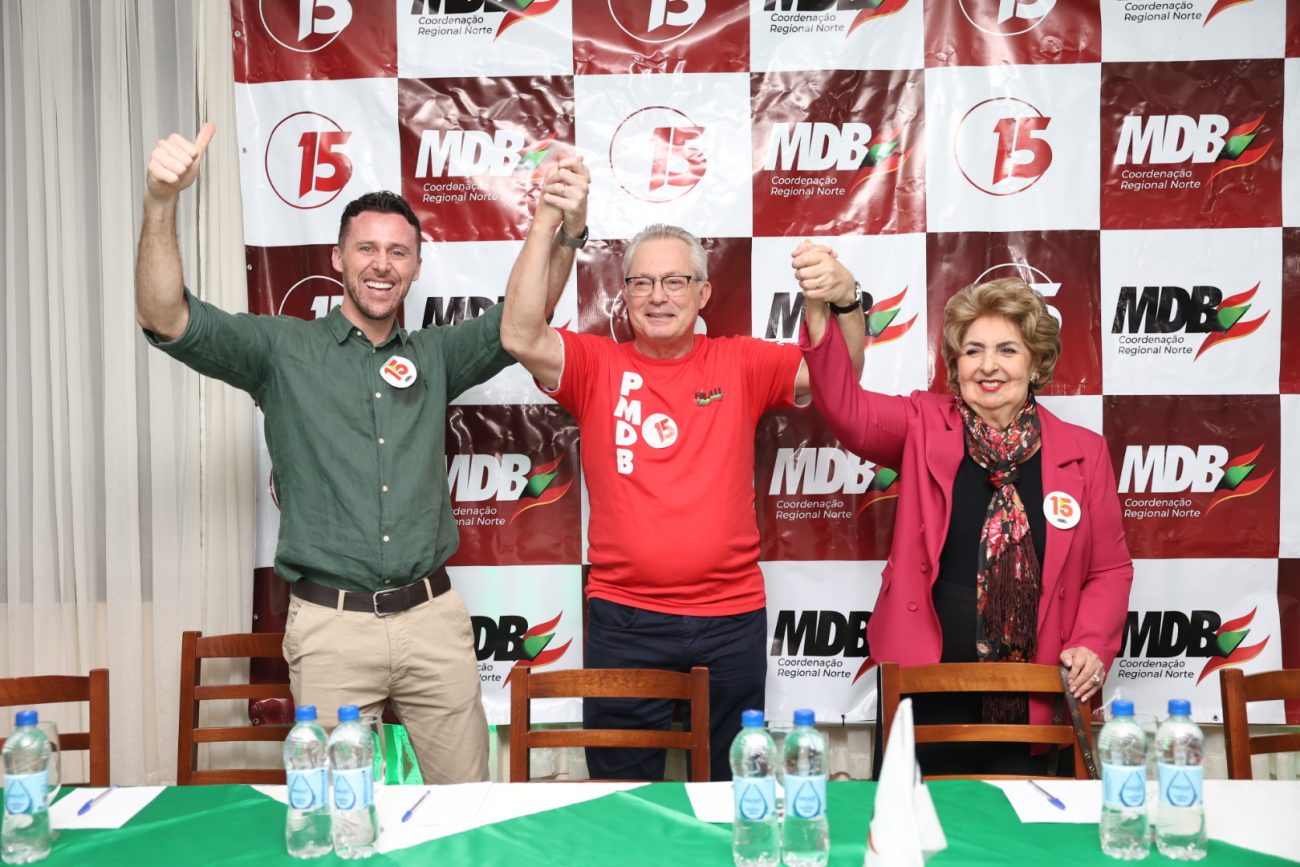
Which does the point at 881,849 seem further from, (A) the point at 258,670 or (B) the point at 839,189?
(A) the point at 258,670

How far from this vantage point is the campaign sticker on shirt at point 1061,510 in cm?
225

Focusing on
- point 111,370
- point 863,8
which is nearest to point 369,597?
point 111,370

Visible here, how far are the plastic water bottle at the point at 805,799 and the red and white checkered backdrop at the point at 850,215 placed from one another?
4.78 ft

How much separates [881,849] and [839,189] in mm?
1981

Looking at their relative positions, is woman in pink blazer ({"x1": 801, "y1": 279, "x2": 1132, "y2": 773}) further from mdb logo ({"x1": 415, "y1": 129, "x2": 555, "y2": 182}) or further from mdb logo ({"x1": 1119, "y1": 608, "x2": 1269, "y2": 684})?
mdb logo ({"x1": 415, "y1": 129, "x2": 555, "y2": 182})

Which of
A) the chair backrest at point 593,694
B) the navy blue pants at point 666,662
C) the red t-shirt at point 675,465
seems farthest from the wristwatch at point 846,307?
the chair backrest at point 593,694

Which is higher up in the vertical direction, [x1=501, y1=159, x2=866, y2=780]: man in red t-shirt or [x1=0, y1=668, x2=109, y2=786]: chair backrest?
[x1=501, y1=159, x2=866, y2=780]: man in red t-shirt

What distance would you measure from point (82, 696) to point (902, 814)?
63.8 inches

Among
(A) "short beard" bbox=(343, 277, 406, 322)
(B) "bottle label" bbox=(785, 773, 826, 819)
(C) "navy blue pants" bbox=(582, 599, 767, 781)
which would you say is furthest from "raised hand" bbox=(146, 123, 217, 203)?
(B) "bottle label" bbox=(785, 773, 826, 819)

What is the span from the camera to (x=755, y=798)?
4.44 ft

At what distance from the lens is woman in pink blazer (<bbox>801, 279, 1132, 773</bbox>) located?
2230 mm

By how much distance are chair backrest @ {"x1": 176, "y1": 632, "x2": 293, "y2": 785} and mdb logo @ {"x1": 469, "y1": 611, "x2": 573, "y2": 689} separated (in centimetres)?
64

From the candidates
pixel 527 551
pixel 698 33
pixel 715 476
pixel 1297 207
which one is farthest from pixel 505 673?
pixel 1297 207

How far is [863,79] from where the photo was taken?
279 centimetres
